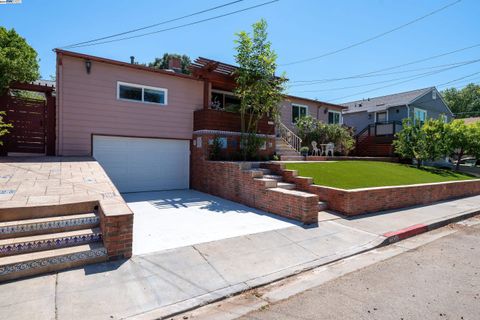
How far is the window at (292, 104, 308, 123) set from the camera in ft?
60.1

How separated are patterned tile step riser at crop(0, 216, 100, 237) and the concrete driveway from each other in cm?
88

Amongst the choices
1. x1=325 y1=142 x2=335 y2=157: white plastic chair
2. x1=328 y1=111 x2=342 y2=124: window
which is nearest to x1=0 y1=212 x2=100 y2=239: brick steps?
x1=325 y1=142 x2=335 y2=157: white plastic chair

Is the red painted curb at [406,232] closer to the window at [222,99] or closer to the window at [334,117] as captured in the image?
the window at [222,99]

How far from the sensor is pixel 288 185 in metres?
8.78

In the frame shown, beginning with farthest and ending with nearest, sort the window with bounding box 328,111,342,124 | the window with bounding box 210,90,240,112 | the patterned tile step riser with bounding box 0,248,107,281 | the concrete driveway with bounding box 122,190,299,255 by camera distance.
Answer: the window with bounding box 328,111,342,124 → the window with bounding box 210,90,240,112 → the concrete driveway with bounding box 122,190,299,255 → the patterned tile step riser with bounding box 0,248,107,281

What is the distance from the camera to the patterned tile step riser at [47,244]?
3863 millimetres

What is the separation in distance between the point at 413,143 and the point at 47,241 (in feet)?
56.8

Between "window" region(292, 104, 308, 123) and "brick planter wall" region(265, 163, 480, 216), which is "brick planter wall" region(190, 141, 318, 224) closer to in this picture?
"brick planter wall" region(265, 163, 480, 216)

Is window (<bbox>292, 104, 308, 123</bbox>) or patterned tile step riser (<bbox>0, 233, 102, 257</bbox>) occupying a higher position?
window (<bbox>292, 104, 308, 123</bbox>)

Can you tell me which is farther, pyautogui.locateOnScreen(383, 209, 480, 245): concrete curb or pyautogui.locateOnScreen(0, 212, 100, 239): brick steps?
pyautogui.locateOnScreen(383, 209, 480, 245): concrete curb

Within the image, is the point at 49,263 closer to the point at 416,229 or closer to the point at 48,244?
the point at 48,244

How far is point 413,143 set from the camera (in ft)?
52.0

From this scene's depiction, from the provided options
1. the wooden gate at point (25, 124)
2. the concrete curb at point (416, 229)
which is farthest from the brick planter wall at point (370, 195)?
the wooden gate at point (25, 124)

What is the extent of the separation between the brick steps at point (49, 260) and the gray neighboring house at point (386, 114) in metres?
18.8
